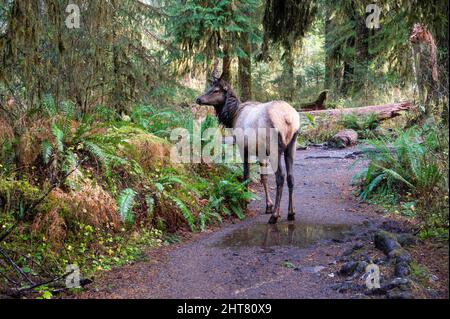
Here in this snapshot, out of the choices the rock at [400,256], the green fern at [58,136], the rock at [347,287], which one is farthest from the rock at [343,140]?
the rock at [347,287]

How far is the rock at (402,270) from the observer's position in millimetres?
4211

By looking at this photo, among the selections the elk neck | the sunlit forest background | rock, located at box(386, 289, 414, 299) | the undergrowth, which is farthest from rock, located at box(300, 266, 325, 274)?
the elk neck

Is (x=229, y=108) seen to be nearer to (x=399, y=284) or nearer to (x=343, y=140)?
(x=399, y=284)

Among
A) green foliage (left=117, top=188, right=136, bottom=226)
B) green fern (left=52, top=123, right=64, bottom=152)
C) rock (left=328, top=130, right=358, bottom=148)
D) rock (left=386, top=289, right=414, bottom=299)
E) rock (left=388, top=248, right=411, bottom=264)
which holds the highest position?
green fern (left=52, top=123, right=64, bottom=152)

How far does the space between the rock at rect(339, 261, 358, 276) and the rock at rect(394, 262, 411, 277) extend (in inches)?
19.2

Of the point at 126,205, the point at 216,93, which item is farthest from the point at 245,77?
the point at 126,205

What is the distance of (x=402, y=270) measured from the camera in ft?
13.9

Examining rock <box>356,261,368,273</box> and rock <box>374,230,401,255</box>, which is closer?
rock <box>356,261,368,273</box>

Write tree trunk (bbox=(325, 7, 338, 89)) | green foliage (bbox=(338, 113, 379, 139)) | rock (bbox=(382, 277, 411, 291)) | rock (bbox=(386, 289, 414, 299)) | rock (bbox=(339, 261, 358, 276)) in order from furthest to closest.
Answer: tree trunk (bbox=(325, 7, 338, 89)), green foliage (bbox=(338, 113, 379, 139)), rock (bbox=(339, 261, 358, 276)), rock (bbox=(382, 277, 411, 291)), rock (bbox=(386, 289, 414, 299))

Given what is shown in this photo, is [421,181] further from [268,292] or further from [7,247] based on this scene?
[7,247]

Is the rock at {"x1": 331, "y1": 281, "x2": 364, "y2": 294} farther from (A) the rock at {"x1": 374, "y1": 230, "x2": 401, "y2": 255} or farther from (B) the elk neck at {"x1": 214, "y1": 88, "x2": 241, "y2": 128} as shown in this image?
(B) the elk neck at {"x1": 214, "y1": 88, "x2": 241, "y2": 128}

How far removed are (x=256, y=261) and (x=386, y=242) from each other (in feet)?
5.21

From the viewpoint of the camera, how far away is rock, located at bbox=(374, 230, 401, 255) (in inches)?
191

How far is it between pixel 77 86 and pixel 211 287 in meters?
4.95
